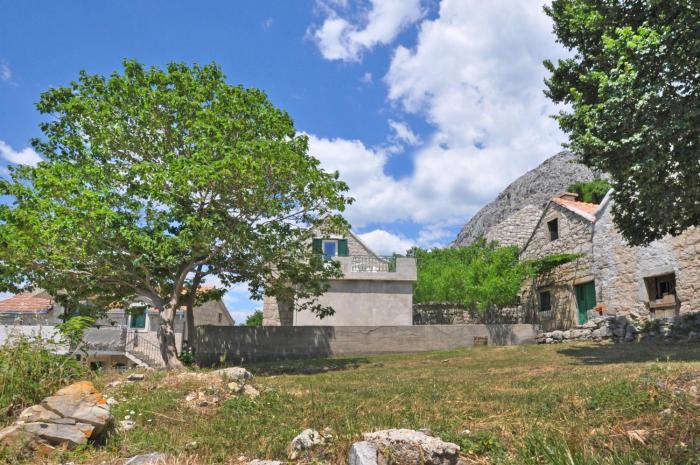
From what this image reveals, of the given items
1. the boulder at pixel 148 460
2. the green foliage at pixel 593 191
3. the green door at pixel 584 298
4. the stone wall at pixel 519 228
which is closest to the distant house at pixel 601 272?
the green door at pixel 584 298

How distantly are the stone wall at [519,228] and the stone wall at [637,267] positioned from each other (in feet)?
41.9

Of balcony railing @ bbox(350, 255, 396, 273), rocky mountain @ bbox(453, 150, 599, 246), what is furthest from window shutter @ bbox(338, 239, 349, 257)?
rocky mountain @ bbox(453, 150, 599, 246)

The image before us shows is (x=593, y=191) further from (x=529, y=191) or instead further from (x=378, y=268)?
(x=529, y=191)

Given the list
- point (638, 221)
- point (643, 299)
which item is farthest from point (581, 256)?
point (638, 221)

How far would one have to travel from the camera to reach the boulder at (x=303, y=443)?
4.86m

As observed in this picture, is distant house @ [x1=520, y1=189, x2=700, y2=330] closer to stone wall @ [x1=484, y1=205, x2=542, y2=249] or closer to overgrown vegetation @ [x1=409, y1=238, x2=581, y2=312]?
overgrown vegetation @ [x1=409, y1=238, x2=581, y2=312]

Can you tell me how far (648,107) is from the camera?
492 inches

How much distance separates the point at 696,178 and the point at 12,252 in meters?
20.0

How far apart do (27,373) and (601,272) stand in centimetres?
2547

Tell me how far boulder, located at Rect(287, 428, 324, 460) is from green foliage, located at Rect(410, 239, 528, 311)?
79.7ft

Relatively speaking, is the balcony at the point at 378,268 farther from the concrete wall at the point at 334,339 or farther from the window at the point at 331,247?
the concrete wall at the point at 334,339

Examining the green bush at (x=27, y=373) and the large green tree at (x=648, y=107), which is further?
the large green tree at (x=648, y=107)

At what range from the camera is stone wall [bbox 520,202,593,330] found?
27.2 metres

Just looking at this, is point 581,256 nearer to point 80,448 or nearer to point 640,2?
point 640,2
